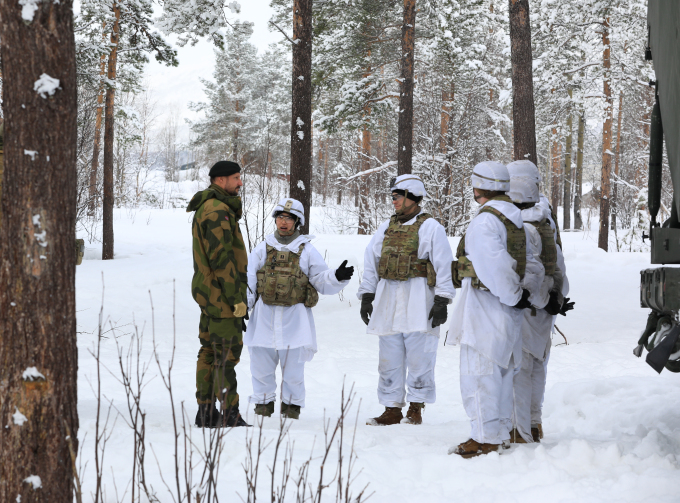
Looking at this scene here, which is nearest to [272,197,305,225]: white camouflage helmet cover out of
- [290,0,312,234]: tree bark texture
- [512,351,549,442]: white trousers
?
[512,351,549,442]: white trousers

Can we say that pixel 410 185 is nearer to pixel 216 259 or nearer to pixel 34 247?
pixel 216 259

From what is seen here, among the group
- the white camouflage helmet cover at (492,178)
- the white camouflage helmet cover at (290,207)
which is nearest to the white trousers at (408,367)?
the white camouflage helmet cover at (290,207)

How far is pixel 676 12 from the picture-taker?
2678 millimetres

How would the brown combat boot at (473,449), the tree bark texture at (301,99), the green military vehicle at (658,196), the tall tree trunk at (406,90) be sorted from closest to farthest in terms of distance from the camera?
the green military vehicle at (658,196)
the brown combat boot at (473,449)
the tree bark texture at (301,99)
the tall tree trunk at (406,90)

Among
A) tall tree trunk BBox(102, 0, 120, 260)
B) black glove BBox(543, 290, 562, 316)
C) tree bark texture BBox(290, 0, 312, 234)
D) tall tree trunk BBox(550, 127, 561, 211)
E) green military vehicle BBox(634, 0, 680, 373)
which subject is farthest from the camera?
tall tree trunk BBox(550, 127, 561, 211)

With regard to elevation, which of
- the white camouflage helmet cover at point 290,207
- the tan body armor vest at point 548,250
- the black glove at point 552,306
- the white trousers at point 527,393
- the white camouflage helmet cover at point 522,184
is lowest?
the white trousers at point 527,393

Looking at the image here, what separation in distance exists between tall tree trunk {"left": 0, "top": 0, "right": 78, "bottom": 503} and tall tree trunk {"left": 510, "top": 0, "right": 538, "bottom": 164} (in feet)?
23.6

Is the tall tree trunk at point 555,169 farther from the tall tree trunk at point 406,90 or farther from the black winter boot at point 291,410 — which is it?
the black winter boot at point 291,410

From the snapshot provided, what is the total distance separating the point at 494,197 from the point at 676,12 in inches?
59.8

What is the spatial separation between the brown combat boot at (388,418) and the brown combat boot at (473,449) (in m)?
1.37

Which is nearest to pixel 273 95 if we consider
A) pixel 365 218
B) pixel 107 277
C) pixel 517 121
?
pixel 365 218

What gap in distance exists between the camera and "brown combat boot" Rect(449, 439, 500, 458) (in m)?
3.54

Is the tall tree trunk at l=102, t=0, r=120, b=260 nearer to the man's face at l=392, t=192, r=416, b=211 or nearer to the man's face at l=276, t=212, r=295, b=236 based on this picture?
the man's face at l=276, t=212, r=295, b=236

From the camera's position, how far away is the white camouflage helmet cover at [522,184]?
4.13 m
